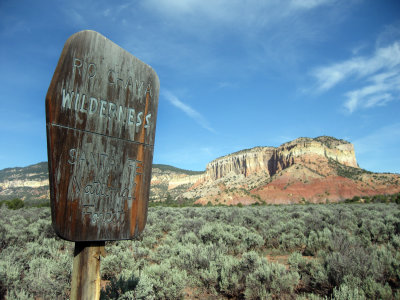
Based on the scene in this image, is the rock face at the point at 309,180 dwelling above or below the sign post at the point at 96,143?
above

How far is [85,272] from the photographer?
2.11 metres

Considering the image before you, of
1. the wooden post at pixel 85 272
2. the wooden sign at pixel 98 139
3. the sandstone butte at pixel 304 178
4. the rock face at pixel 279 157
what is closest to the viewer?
the wooden sign at pixel 98 139

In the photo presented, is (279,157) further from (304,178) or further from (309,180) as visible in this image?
(309,180)

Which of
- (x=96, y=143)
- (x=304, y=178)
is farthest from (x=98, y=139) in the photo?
(x=304, y=178)

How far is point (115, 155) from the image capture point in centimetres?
225

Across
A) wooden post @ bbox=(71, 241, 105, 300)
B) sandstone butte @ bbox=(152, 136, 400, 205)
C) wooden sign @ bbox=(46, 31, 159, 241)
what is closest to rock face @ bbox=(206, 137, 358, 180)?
sandstone butte @ bbox=(152, 136, 400, 205)

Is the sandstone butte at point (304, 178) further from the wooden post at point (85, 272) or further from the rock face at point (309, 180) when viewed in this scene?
the wooden post at point (85, 272)

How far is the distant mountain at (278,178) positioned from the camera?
66.2 m

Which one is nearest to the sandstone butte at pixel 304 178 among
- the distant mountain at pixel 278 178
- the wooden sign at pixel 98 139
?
the distant mountain at pixel 278 178

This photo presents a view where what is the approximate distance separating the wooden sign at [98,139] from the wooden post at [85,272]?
7.3 inches

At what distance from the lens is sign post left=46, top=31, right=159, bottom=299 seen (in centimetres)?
191

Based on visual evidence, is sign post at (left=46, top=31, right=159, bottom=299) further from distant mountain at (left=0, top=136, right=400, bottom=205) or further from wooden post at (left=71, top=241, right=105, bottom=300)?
distant mountain at (left=0, top=136, right=400, bottom=205)

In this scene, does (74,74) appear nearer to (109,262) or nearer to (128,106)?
(128,106)

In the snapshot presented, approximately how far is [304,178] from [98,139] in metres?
80.4
